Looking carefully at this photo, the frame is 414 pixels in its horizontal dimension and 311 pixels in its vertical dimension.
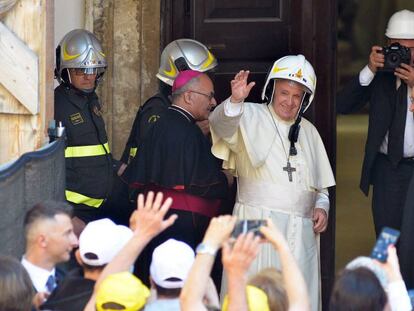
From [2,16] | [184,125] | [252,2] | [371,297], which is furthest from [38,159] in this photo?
[252,2]

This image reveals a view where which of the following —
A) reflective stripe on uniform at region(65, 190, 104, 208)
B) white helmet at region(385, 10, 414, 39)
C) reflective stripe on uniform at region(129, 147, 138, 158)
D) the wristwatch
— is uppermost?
white helmet at region(385, 10, 414, 39)

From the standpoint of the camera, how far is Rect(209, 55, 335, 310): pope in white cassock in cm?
793

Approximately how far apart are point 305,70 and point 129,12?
180cm

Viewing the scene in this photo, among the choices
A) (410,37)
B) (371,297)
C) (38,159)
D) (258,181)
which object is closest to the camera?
(371,297)

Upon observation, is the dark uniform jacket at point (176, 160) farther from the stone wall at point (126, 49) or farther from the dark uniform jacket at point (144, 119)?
the stone wall at point (126, 49)

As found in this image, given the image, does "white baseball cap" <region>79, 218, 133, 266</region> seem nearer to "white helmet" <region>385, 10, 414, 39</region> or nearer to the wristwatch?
the wristwatch

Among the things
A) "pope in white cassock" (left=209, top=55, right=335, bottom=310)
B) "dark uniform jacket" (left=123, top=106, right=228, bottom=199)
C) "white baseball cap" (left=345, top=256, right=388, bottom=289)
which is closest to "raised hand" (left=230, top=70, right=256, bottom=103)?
"pope in white cassock" (left=209, top=55, right=335, bottom=310)

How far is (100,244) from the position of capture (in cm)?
609

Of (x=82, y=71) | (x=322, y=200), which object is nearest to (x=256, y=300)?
(x=322, y=200)

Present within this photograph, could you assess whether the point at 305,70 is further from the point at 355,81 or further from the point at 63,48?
the point at 63,48

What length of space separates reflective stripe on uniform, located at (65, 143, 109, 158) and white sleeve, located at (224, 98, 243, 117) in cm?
102

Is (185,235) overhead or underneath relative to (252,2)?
underneath

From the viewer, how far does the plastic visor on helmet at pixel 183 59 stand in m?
8.48

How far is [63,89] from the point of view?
8.40 m
